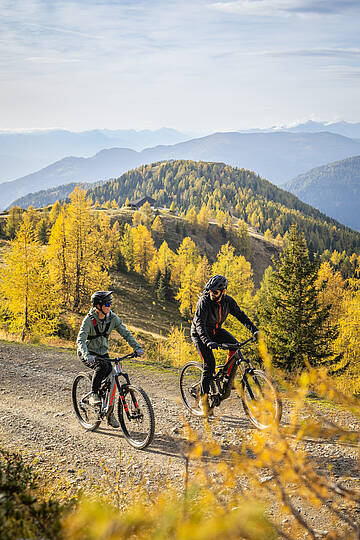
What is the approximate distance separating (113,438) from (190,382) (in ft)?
7.80

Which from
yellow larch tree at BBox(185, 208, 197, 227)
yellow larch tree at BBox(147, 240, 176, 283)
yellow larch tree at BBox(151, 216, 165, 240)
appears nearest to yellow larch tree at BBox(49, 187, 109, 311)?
yellow larch tree at BBox(147, 240, 176, 283)

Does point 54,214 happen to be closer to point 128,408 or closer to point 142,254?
point 142,254

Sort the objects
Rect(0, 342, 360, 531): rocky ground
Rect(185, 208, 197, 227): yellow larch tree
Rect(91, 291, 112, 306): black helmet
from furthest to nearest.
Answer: Rect(185, 208, 197, 227): yellow larch tree, Rect(91, 291, 112, 306): black helmet, Rect(0, 342, 360, 531): rocky ground

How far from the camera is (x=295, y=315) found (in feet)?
63.0

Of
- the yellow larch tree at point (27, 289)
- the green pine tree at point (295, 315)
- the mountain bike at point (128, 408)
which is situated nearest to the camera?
the mountain bike at point (128, 408)

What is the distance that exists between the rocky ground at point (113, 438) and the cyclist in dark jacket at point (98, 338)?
84 centimetres

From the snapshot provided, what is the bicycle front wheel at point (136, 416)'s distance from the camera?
6.84m

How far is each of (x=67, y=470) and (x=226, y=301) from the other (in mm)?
4217

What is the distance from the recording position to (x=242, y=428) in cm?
752

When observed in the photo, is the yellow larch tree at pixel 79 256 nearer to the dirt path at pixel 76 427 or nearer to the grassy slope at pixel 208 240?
the dirt path at pixel 76 427

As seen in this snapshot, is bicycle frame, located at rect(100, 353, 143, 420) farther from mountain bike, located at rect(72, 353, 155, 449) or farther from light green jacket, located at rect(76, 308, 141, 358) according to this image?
light green jacket, located at rect(76, 308, 141, 358)

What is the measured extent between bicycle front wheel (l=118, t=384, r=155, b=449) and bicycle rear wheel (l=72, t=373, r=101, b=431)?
698mm

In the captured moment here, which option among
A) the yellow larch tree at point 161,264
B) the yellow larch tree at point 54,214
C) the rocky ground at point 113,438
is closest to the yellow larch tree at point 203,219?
the yellow larch tree at point 54,214

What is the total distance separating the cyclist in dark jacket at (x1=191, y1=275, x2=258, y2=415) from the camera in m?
7.27
